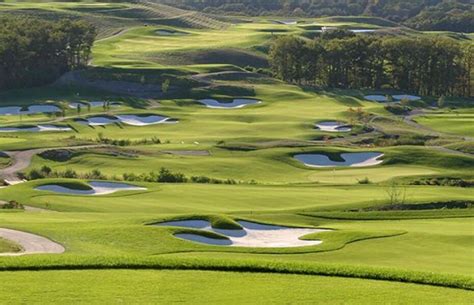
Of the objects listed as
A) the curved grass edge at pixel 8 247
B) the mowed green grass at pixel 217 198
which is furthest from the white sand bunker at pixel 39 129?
the curved grass edge at pixel 8 247

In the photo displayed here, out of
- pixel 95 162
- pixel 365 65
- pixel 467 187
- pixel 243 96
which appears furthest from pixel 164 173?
pixel 365 65

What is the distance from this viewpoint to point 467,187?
2702 inches

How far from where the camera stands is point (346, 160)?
273 feet

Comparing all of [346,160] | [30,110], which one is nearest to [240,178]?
[346,160]

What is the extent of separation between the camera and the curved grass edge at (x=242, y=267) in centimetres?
2577

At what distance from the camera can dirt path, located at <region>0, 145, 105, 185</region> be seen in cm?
6692

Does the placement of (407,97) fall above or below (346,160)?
above

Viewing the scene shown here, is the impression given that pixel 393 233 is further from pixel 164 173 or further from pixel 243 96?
pixel 243 96

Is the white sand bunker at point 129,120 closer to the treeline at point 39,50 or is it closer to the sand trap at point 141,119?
the sand trap at point 141,119

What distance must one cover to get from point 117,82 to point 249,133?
40.9 m

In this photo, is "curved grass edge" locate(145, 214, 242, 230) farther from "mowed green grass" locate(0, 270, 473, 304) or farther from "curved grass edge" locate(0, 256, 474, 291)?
"mowed green grass" locate(0, 270, 473, 304)

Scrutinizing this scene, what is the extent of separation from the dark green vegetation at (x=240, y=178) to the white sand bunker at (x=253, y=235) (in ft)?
1.77

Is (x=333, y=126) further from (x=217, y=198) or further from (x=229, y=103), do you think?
(x=217, y=198)

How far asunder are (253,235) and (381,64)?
10432 centimetres
